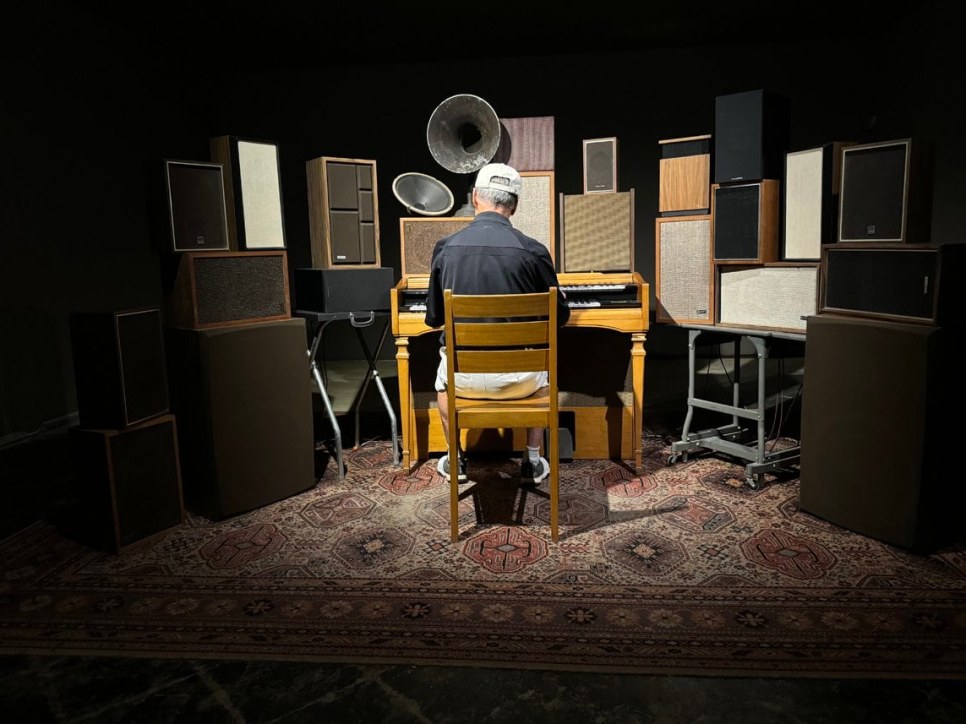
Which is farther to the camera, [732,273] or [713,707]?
[732,273]

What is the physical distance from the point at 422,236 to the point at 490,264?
901 mm

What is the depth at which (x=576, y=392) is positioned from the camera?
3535mm

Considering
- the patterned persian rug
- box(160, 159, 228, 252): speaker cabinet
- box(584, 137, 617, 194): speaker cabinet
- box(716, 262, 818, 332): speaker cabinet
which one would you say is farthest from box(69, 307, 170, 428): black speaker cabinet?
box(716, 262, 818, 332): speaker cabinet

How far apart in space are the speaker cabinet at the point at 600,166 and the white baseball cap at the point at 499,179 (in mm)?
691

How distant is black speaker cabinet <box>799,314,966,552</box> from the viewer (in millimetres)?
2336

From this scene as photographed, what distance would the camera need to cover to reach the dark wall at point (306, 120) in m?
4.11

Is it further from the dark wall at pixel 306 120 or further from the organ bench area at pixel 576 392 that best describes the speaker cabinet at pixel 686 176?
the dark wall at pixel 306 120

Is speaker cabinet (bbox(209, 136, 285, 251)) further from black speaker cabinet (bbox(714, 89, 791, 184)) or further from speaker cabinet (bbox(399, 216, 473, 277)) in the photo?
black speaker cabinet (bbox(714, 89, 791, 184))

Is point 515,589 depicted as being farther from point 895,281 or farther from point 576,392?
point 895,281

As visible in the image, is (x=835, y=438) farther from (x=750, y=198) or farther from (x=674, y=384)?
(x=674, y=384)

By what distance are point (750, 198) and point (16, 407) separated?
3.86m

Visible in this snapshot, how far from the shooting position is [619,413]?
3.48m

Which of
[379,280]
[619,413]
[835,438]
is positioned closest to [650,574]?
[835,438]

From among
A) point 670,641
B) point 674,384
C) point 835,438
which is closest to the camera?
point 670,641
